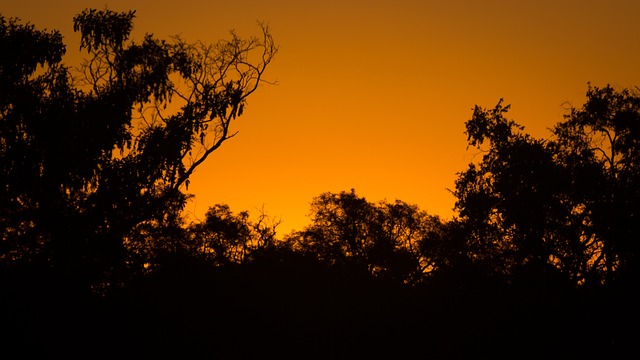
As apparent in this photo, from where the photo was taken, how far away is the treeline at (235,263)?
22609mm

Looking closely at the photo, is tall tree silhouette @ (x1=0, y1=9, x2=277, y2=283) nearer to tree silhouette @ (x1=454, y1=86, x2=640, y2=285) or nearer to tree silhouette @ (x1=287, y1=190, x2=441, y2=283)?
tree silhouette @ (x1=454, y1=86, x2=640, y2=285)

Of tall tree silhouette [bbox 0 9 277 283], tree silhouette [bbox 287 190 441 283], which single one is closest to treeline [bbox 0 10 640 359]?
tall tree silhouette [bbox 0 9 277 283]

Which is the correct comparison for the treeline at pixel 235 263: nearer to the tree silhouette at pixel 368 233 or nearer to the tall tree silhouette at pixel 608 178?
the tall tree silhouette at pixel 608 178

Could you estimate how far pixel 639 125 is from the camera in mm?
28484

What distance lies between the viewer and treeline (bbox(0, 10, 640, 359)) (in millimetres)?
22609

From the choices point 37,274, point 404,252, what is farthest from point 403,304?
point 404,252

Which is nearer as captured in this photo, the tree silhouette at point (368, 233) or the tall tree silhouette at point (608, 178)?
the tall tree silhouette at point (608, 178)

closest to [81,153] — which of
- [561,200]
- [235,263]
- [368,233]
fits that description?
[235,263]

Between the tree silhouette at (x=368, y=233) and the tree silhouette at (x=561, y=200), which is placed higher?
the tree silhouette at (x=368, y=233)

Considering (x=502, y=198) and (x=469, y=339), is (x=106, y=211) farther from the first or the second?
(x=502, y=198)

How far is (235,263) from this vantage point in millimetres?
27719

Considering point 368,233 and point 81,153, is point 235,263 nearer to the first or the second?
point 81,153

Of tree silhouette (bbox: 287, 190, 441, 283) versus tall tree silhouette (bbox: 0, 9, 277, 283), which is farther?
tree silhouette (bbox: 287, 190, 441, 283)

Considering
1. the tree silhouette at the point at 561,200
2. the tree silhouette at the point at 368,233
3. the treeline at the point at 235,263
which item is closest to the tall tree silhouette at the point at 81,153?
the treeline at the point at 235,263
